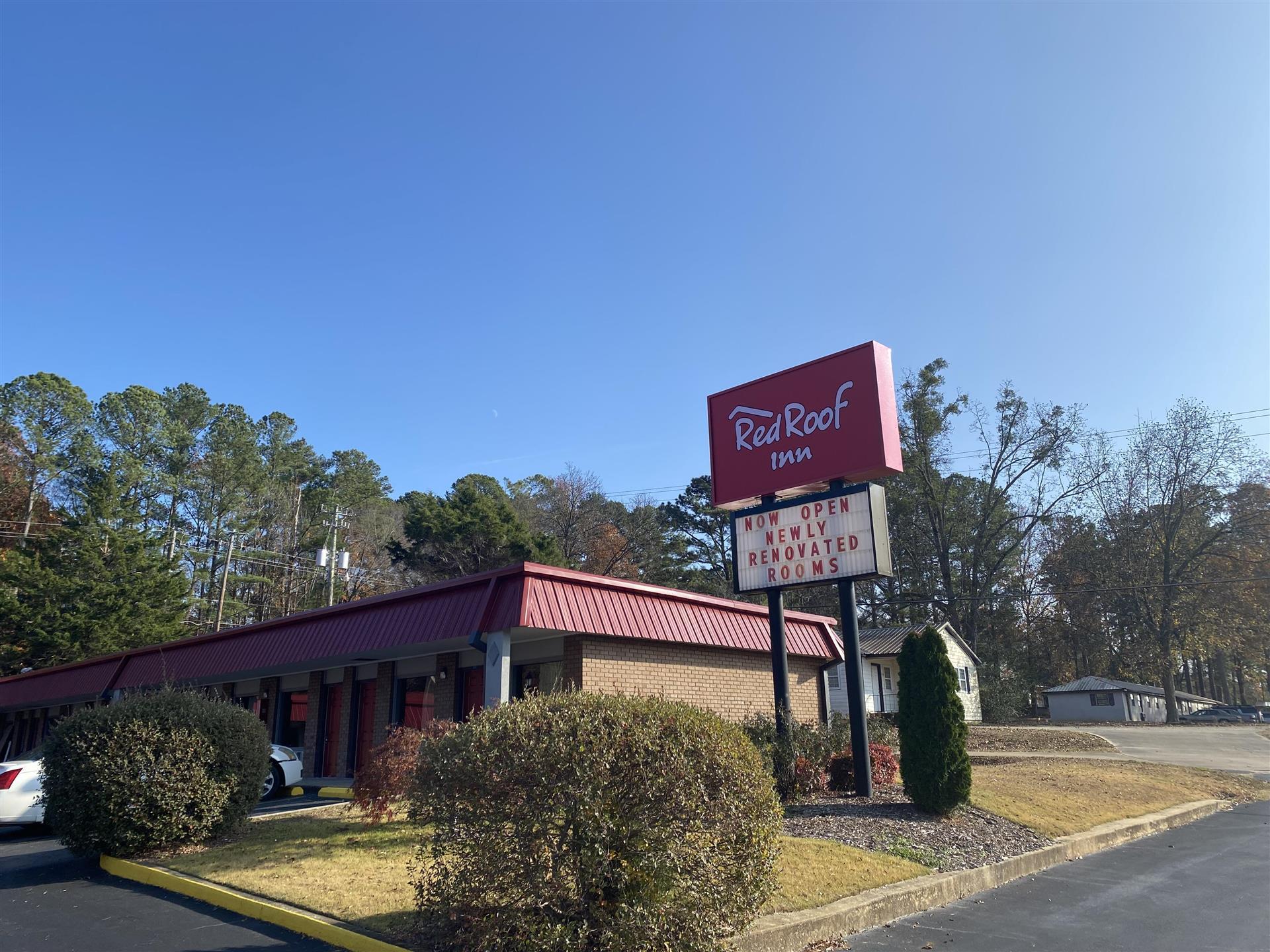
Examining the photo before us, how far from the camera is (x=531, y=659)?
16469mm

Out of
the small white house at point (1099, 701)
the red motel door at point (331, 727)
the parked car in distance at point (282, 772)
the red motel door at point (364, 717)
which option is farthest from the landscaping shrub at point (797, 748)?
the small white house at point (1099, 701)

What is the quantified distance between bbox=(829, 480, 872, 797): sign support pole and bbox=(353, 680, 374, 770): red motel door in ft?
36.9

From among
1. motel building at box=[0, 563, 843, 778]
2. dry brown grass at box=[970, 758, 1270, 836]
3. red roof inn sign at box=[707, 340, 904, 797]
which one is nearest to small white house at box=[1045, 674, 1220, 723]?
dry brown grass at box=[970, 758, 1270, 836]

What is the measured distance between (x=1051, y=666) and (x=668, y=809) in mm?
74970

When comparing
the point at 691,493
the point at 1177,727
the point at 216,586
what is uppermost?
the point at 691,493

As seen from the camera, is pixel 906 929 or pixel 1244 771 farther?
pixel 1244 771

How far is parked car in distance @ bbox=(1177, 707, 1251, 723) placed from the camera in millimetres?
46872

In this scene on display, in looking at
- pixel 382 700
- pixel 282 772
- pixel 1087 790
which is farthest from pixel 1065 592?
pixel 282 772

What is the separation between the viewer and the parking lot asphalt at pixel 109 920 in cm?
658

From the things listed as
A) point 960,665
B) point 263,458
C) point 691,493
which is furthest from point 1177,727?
point 263,458

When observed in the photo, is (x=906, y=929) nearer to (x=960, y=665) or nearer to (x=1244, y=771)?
(x=1244, y=771)

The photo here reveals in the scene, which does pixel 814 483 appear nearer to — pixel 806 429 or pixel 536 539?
pixel 806 429

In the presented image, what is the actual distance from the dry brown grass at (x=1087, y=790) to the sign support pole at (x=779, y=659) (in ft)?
9.77

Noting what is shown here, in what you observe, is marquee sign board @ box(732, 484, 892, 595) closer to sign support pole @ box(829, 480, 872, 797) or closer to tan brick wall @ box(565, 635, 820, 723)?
sign support pole @ box(829, 480, 872, 797)
